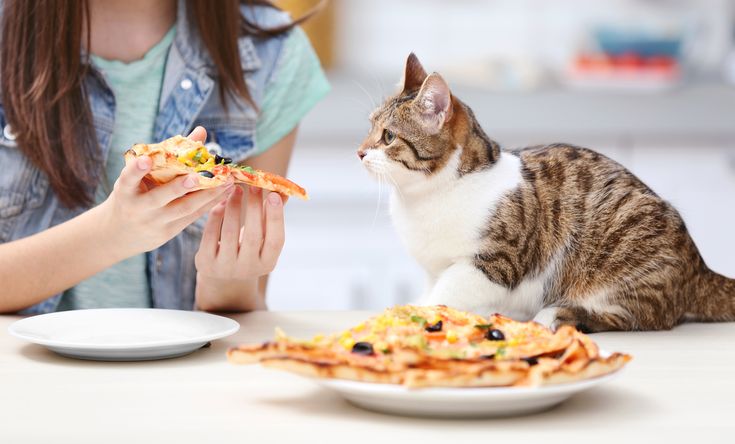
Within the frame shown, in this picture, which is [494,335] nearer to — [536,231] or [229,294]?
[536,231]

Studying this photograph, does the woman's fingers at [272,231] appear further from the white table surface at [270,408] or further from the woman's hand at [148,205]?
the white table surface at [270,408]

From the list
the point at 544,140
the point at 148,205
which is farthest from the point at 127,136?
the point at 544,140

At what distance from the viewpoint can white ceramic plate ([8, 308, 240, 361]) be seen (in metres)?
1.07

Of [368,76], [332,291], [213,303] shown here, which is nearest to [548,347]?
[213,303]

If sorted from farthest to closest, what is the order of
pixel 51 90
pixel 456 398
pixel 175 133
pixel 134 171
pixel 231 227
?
pixel 175 133, pixel 51 90, pixel 231 227, pixel 134 171, pixel 456 398

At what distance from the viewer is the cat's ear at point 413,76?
1429mm

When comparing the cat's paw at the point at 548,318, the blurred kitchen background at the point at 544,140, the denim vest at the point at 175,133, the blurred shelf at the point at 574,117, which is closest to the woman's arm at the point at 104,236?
the denim vest at the point at 175,133

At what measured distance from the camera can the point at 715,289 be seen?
1.36 metres

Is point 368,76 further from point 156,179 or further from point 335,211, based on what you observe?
point 156,179

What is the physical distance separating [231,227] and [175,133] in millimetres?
456

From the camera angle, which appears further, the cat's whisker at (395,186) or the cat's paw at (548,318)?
the cat's whisker at (395,186)

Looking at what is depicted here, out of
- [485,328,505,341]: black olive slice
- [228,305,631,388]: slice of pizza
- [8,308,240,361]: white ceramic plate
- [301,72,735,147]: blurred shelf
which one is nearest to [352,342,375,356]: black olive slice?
[228,305,631,388]: slice of pizza

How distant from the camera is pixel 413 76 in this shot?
1440 mm

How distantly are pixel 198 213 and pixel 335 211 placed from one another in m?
1.46
